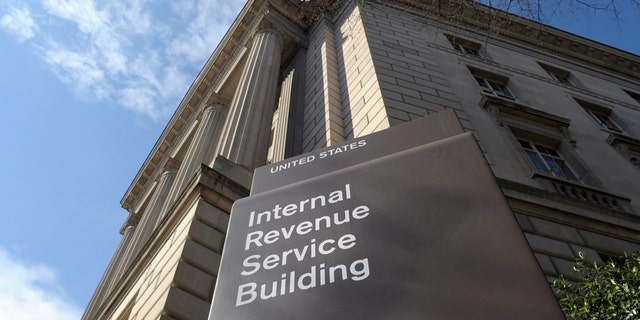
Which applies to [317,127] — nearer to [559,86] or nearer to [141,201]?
[559,86]

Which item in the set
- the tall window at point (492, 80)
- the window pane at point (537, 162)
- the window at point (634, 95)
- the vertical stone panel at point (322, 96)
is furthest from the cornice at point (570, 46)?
the window pane at point (537, 162)

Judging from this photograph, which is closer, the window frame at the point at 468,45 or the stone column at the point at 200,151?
the stone column at the point at 200,151

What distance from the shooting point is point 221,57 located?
1003 inches

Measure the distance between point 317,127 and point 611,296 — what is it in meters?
8.37

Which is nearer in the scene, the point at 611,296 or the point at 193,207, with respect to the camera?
the point at 611,296

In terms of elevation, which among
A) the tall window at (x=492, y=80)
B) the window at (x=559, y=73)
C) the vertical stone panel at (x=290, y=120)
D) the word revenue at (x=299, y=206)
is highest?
the window at (x=559, y=73)

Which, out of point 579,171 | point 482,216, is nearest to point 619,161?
point 579,171

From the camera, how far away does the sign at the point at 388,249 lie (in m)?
2.27

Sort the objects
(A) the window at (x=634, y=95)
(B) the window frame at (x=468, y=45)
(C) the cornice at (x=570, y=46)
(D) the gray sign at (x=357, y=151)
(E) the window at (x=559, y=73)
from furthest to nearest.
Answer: (A) the window at (x=634, y=95) → (C) the cornice at (x=570, y=46) → (E) the window at (x=559, y=73) → (B) the window frame at (x=468, y=45) → (D) the gray sign at (x=357, y=151)

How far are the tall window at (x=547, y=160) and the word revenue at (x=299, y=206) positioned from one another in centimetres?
1001

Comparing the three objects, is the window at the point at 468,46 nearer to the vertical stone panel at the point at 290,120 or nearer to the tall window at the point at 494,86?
the tall window at the point at 494,86

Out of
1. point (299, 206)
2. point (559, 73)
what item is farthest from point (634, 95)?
point (299, 206)

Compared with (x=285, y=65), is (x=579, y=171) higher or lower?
lower

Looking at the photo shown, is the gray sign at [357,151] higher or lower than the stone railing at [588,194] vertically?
lower
